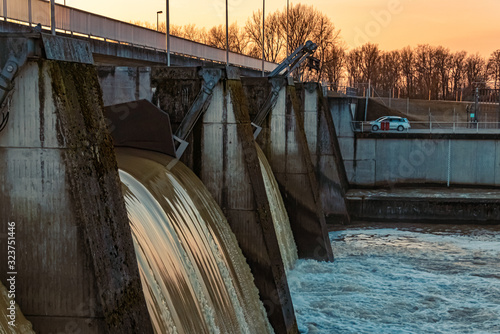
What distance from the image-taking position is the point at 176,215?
32.1ft

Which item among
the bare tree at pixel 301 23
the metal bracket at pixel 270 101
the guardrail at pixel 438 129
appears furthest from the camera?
the bare tree at pixel 301 23

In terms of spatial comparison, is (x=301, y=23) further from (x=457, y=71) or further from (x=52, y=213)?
(x=52, y=213)

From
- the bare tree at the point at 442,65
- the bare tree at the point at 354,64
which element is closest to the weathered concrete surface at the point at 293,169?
the bare tree at the point at 354,64

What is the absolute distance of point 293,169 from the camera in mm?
18938

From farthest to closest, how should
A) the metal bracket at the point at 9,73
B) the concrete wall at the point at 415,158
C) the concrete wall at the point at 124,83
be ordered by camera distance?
1. the concrete wall at the point at 415,158
2. the concrete wall at the point at 124,83
3. the metal bracket at the point at 9,73

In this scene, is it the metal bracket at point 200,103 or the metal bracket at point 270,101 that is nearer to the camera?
the metal bracket at point 200,103

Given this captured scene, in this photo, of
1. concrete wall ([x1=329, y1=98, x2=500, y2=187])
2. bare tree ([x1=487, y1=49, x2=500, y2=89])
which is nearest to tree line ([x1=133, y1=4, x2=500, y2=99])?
bare tree ([x1=487, y1=49, x2=500, y2=89])

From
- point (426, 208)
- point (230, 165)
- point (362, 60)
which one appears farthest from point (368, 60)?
point (230, 165)

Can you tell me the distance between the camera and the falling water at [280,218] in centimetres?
1652

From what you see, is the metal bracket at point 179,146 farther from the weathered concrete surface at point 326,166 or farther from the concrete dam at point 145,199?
the weathered concrete surface at point 326,166

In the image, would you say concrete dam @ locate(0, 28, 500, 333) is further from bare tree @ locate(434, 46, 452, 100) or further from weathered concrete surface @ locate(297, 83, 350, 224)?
bare tree @ locate(434, 46, 452, 100)

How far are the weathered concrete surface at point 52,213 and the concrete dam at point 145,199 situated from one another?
11 mm

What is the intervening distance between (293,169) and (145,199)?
10155 millimetres

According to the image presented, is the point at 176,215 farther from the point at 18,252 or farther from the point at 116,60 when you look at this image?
the point at 116,60
